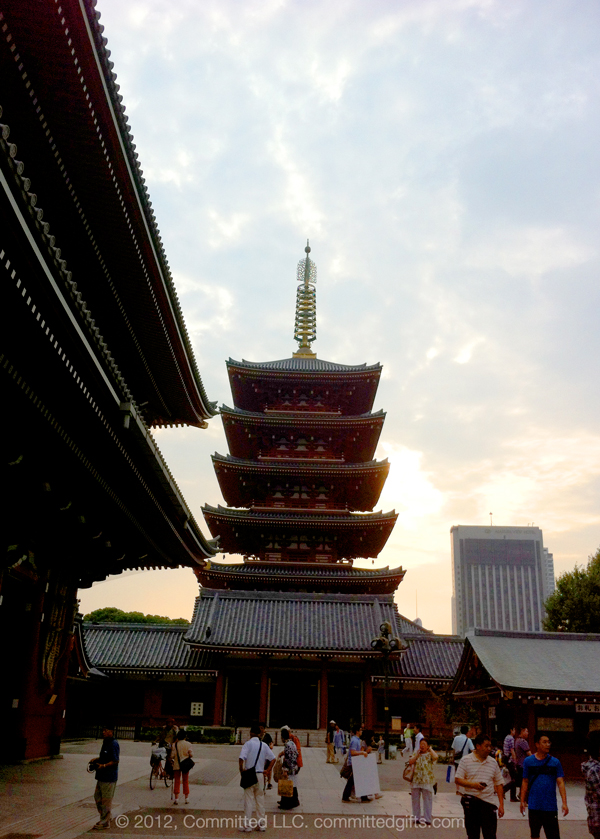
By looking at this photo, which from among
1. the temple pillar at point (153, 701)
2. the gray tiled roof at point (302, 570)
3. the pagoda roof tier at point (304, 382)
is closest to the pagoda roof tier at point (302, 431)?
the pagoda roof tier at point (304, 382)

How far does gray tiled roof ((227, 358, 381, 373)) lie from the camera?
43.1 meters

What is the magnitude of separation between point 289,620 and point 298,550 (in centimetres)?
605

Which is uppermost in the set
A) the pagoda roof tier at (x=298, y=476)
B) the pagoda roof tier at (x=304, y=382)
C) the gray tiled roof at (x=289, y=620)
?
the pagoda roof tier at (x=304, y=382)

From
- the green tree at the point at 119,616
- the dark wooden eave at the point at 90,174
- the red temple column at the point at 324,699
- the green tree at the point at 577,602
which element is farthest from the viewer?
the green tree at the point at 119,616

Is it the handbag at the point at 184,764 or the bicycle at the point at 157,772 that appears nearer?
the handbag at the point at 184,764

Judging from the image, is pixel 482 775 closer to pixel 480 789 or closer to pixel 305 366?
pixel 480 789

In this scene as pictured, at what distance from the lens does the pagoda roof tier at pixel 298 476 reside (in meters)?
40.9

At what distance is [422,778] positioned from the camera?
40.7 ft

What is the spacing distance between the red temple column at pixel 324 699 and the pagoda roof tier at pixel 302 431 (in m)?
13.1

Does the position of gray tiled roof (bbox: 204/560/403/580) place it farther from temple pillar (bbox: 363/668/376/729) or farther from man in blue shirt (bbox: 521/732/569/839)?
man in blue shirt (bbox: 521/732/569/839)

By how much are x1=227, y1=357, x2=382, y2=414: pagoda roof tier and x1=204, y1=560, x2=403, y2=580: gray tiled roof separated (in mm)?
10730

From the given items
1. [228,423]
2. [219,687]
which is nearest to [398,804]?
[219,687]

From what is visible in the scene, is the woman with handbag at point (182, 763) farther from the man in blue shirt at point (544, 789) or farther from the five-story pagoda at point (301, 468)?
the five-story pagoda at point (301, 468)

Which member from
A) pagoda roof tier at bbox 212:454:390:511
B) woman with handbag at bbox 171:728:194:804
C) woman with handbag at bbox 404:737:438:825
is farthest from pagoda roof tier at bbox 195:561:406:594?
woman with handbag at bbox 404:737:438:825
